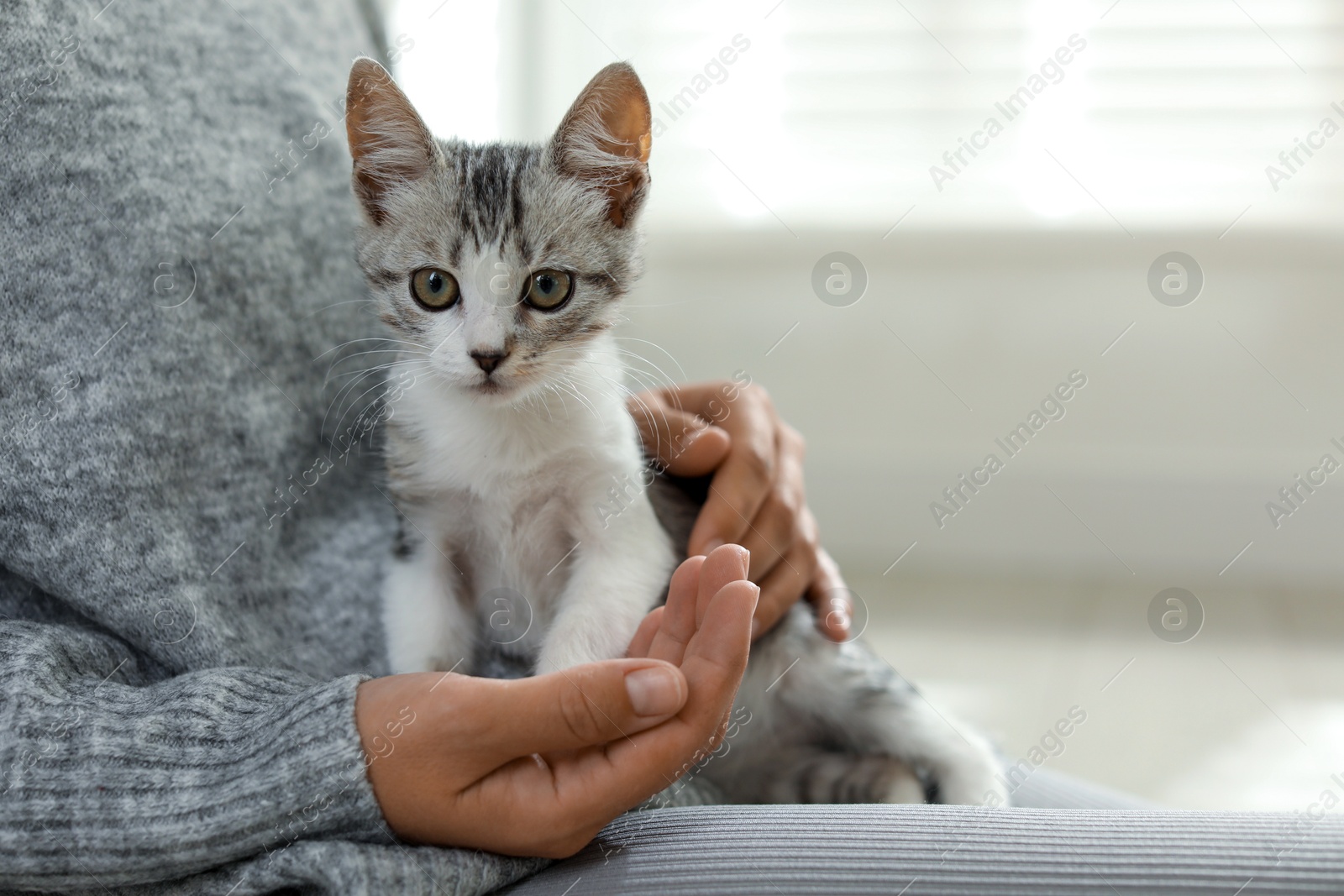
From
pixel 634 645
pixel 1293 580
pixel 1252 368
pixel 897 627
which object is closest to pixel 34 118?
pixel 634 645

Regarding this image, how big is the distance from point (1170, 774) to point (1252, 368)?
4.10 feet

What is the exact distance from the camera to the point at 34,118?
0.89 meters

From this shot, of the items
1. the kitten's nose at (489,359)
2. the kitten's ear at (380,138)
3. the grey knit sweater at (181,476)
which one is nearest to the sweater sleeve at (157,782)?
the grey knit sweater at (181,476)

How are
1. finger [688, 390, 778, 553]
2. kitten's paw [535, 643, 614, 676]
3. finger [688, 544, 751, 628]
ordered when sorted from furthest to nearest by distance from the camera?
finger [688, 390, 778, 553]
kitten's paw [535, 643, 614, 676]
finger [688, 544, 751, 628]

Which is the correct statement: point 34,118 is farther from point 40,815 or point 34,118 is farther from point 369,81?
point 40,815

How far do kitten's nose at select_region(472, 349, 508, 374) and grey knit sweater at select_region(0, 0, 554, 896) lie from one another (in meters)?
0.27

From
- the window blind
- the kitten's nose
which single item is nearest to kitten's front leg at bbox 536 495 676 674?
the kitten's nose

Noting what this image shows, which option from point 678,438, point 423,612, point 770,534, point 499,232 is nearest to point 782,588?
point 770,534

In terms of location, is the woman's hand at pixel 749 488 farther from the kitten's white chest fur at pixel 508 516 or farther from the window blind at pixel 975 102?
the window blind at pixel 975 102

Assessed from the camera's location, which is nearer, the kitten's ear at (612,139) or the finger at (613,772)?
the finger at (613,772)

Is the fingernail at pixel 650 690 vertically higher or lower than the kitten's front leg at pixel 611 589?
higher

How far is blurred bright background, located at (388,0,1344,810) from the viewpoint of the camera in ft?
7.27

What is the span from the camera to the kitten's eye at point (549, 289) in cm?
104

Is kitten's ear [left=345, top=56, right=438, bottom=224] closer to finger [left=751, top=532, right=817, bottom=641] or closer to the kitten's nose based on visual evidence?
the kitten's nose
